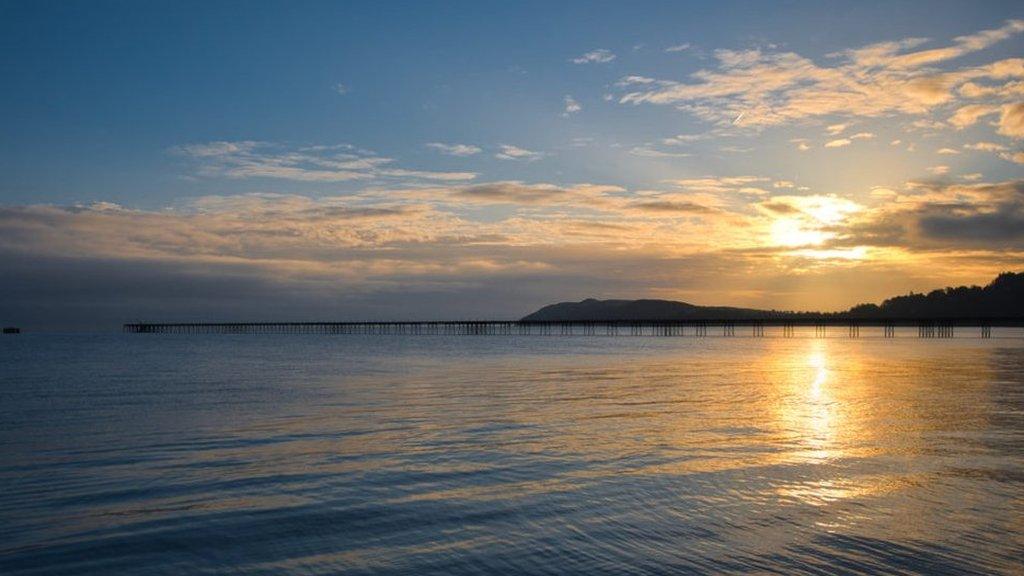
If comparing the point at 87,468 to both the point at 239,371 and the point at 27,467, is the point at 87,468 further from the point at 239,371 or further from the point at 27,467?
the point at 239,371

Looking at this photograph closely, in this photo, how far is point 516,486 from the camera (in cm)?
1035

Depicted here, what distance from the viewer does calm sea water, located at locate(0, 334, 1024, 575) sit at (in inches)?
288

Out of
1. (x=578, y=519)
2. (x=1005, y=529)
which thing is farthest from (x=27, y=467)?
(x=1005, y=529)

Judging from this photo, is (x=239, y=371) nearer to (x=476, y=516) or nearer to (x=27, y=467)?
(x=27, y=467)

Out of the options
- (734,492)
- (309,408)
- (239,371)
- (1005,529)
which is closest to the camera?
(1005,529)

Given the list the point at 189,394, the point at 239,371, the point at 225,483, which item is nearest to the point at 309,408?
the point at 189,394

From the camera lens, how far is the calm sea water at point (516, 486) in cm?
732

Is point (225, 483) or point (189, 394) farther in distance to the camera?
point (189, 394)

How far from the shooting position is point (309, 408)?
21156mm

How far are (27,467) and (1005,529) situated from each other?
1383 cm

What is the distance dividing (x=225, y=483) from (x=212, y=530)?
2657mm

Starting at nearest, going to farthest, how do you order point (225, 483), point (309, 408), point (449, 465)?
point (225, 483) < point (449, 465) < point (309, 408)

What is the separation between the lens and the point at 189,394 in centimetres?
2573

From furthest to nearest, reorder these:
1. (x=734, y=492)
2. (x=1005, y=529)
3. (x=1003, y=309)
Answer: (x=1003, y=309) → (x=734, y=492) → (x=1005, y=529)
